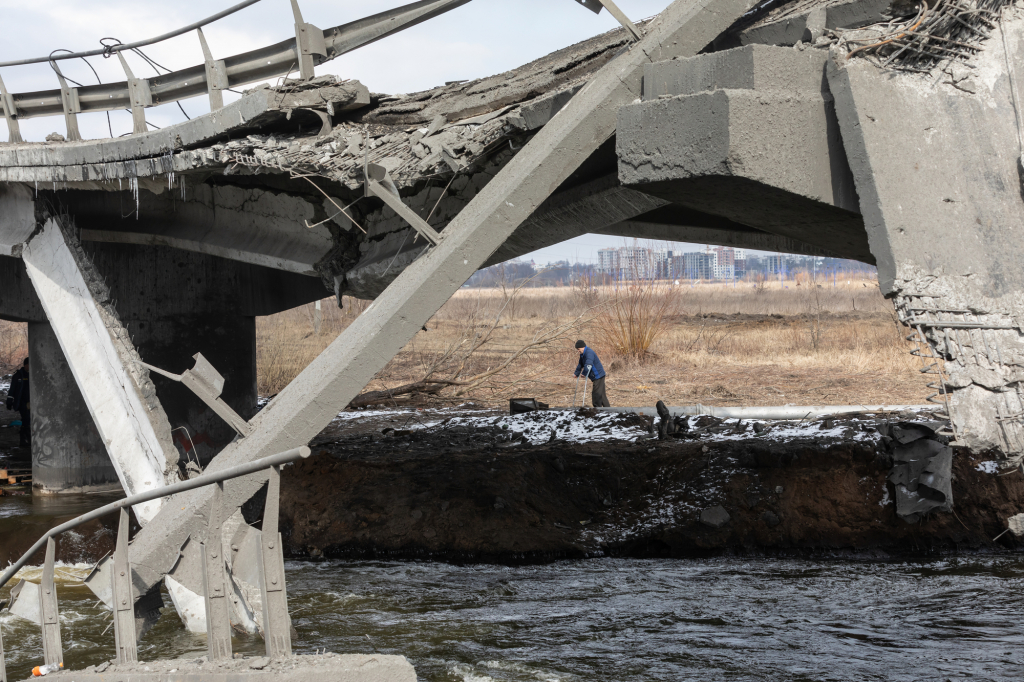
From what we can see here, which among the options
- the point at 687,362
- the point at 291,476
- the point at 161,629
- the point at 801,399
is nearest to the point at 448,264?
the point at 161,629

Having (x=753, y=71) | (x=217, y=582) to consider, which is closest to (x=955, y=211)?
(x=753, y=71)

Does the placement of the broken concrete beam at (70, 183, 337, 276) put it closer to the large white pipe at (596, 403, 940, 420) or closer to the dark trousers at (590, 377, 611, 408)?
the large white pipe at (596, 403, 940, 420)

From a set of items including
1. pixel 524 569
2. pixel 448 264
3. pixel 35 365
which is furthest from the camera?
pixel 35 365

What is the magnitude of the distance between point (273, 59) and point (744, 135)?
5.20m

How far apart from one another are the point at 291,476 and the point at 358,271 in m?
3.35

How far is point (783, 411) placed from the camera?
12.6 metres

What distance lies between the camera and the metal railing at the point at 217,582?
3.98m

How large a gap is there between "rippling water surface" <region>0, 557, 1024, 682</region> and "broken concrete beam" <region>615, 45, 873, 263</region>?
337 cm

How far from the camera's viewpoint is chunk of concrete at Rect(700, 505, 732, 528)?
9.48 m

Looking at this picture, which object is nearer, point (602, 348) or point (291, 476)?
point (291, 476)

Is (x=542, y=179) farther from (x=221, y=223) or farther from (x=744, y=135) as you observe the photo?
(x=221, y=223)

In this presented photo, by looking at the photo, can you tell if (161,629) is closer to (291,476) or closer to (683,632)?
(291,476)

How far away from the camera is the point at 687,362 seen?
20.5 meters

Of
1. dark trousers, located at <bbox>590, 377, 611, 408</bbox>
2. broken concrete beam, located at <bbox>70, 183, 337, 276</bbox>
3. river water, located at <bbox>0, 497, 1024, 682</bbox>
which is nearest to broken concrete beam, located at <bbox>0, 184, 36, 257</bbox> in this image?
broken concrete beam, located at <bbox>70, 183, 337, 276</bbox>
